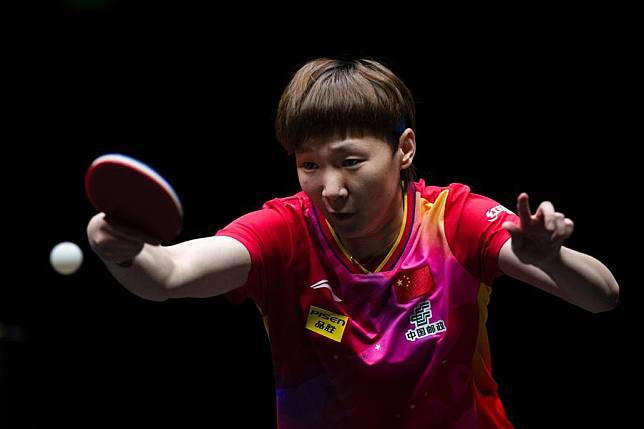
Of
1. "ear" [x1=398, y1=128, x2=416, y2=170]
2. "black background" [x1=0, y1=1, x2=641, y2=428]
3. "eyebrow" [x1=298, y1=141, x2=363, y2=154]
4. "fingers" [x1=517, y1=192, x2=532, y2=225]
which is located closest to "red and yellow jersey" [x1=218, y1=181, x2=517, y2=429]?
"ear" [x1=398, y1=128, x2=416, y2=170]

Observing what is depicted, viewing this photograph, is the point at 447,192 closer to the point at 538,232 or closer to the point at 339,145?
the point at 339,145

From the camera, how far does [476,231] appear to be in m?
2.52

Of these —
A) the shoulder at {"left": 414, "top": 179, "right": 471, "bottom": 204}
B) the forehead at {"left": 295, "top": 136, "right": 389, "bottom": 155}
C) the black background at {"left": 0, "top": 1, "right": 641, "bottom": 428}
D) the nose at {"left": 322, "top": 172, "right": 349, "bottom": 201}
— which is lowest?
the black background at {"left": 0, "top": 1, "right": 641, "bottom": 428}

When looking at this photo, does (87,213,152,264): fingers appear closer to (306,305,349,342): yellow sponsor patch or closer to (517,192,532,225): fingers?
(306,305,349,342): yellow sponsor patch

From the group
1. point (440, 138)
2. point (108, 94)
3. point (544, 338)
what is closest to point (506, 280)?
point (544, 338)

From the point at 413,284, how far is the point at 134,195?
83 cm

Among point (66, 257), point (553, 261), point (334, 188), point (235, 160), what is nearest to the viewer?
point (553, 261)

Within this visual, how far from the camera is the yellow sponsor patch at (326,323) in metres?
2.55

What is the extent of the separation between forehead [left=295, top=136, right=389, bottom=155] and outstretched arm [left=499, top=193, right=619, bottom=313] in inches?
16.0

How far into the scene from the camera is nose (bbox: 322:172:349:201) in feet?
8.05

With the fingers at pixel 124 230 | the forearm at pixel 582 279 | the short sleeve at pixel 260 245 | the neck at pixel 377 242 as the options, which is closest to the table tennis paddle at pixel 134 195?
the fingers at pixel 124 230

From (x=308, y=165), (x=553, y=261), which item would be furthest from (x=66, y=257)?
(x=553, y=261)

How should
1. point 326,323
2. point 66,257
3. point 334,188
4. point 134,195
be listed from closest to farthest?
point 134,195
point 334,188
point 326,323
point 66,257

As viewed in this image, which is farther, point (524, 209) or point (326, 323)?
point (326, 323)
